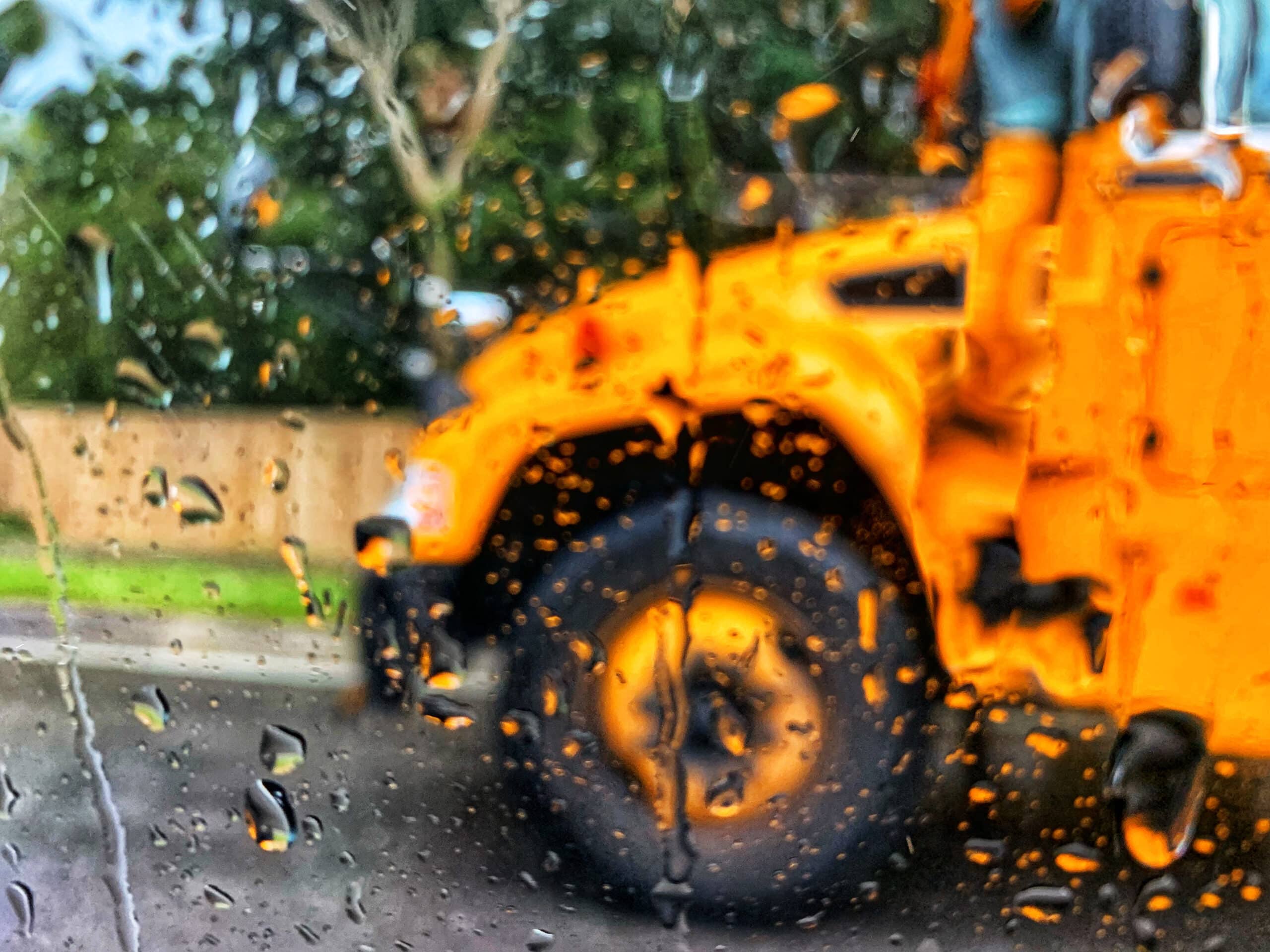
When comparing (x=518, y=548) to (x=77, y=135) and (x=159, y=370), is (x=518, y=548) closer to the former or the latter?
(x=159, y=370)

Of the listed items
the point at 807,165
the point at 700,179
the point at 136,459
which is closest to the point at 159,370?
the point at 136,459

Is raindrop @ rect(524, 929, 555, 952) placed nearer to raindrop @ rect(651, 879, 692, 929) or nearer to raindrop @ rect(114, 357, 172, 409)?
raindrop @ rect(651, 879, 692, 929)

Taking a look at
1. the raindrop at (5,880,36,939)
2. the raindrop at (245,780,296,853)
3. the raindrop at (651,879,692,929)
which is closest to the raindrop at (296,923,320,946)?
the raindrop at (245,780,296,853)

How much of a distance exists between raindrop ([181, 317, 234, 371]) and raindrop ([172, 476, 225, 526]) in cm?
22

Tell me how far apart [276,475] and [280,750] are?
544mm

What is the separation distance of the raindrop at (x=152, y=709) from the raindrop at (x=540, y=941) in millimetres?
831

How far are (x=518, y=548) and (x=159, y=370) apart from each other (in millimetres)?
765

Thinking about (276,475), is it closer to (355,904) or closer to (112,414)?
(112,414)

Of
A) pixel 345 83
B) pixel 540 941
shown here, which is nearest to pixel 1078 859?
pixel 540 941

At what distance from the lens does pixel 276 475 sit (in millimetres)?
1754

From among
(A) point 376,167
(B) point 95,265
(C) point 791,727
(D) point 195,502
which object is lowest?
(C) point 791,727

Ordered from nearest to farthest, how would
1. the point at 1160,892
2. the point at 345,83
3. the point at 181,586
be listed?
the point at 1160,892
the point at 345,83
the point at 181,586

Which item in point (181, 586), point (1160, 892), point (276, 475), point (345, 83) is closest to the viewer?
point (1160, 892)

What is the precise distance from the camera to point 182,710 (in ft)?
5.97
